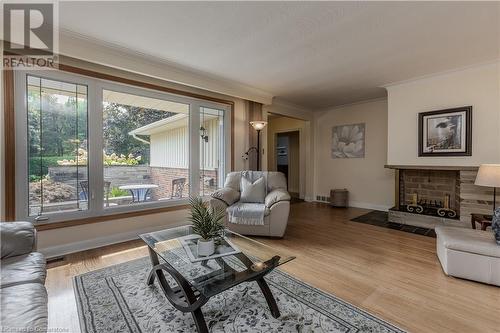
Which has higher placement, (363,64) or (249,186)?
(363,64)

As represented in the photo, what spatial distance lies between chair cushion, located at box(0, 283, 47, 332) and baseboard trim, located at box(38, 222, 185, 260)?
1699mm

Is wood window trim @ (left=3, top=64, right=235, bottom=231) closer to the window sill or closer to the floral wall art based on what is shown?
the window sill

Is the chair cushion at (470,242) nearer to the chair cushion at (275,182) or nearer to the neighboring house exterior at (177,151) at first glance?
the chair cushion at (275,182)

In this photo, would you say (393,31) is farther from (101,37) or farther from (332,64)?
(101,37)

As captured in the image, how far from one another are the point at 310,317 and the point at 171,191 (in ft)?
9.37

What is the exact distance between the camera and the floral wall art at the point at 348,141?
17.7 ft

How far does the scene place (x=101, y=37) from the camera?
2.59 meters

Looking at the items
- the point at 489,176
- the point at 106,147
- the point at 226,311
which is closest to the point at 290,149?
the point at 489,176

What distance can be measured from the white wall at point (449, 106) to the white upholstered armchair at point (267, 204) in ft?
7.42

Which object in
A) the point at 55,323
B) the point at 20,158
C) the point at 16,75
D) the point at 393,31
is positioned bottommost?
the point at 55,323

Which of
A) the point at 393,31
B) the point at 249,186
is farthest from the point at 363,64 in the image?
the point at 249,186

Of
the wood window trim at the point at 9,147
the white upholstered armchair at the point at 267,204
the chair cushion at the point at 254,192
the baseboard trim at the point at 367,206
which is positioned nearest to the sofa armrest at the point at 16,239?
the wood window trim at the point at 9,147

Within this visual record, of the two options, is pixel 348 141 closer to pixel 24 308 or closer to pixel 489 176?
pixel 489 176

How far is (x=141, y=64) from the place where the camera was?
122 inches
